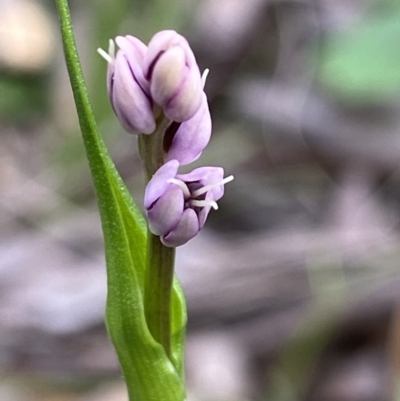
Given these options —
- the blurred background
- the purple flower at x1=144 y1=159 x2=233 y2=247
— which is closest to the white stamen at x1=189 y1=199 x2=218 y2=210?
the purple flower at x1=144 y1=159 x2=233 y2=247

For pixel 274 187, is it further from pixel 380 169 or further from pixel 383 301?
pixel 383 301

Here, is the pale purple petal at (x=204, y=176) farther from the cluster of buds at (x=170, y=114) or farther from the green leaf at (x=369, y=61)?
the green leaf at (x=369, y=61)

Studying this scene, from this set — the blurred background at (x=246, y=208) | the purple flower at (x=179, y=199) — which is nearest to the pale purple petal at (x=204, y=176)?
the purple flower at (x=179, y=199)

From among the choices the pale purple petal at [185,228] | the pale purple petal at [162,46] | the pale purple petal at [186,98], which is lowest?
the pale purple petal at [185,228]

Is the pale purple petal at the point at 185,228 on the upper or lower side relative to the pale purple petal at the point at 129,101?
lower

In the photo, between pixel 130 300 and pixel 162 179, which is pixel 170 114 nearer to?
pixel 162 179

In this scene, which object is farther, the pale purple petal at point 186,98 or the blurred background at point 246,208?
the blurred background at point 246,208
